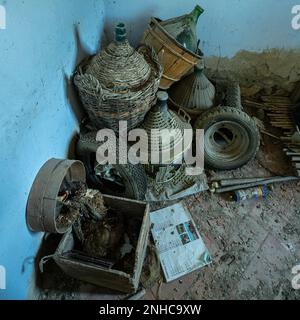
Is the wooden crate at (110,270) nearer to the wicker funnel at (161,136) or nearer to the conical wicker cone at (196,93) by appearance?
the wicker funnel at (161,136)

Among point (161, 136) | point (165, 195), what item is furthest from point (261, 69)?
point (165, 195)

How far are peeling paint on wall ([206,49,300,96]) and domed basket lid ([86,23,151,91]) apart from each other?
3.01 feet

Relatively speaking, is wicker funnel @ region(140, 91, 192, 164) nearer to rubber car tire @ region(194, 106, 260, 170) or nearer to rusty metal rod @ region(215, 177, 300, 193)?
rubber car tire @ region(194, 106, 260, 170)

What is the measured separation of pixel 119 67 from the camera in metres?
1.67

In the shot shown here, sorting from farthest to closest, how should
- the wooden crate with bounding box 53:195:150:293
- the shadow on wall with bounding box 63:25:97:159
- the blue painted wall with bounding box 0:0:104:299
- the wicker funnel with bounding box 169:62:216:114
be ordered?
the wicker funnel with bounding box 169:62:216:114 < the shadow on wall with bounding box 63:25:97:159 < the wooden crate with bounding box 53:195:150:293 < the blue painted wall with bounding box 0:0:104:299

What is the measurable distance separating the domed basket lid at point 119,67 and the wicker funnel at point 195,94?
0.58 metres

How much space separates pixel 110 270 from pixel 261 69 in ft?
6.31

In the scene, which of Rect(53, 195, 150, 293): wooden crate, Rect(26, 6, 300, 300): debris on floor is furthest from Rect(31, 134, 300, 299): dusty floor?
Rect(53, 195, 150, 293): wooden crate

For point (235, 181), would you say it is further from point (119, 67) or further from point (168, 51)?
point (119, 67)

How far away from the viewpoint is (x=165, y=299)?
165 centimetres

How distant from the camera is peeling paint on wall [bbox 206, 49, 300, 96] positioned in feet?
7.61

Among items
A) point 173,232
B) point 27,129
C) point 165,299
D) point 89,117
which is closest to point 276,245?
point 173,232

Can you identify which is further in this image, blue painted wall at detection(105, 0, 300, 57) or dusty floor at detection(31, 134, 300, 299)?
blue painted wall at detection(105, 0, 300, 57)

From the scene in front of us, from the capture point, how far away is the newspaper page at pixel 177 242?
5.73 feet
